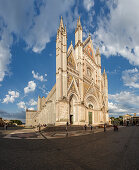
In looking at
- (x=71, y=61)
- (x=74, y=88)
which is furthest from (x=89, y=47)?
(x=74, y=88)

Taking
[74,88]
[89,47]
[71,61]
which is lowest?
[74,88]

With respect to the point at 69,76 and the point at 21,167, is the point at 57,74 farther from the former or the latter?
the point at 21,167

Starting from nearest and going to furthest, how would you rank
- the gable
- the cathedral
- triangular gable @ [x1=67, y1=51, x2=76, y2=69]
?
the cathedral → triangular gable @ [x1=67, y1=51, x2=76, y2=69] → the gable

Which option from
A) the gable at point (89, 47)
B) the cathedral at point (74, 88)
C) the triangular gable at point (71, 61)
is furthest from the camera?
the gable at point (89, 47)

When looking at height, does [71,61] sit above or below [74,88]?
Result: above

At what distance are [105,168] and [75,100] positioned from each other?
78.8ft

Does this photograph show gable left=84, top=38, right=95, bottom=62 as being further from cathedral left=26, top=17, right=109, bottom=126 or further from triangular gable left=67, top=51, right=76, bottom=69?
triangular gable left=67, top=51, right=76, bottom=69

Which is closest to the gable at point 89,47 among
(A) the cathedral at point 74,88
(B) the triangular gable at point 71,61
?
(A) the cathedral at point 74,88

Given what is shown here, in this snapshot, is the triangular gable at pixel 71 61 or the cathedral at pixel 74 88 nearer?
the cathedral at pixel 74 88

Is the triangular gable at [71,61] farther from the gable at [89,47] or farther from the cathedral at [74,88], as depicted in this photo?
the gable at [89,47]

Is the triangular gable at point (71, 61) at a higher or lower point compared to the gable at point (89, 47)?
lower

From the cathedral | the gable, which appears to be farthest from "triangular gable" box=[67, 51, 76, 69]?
the gable

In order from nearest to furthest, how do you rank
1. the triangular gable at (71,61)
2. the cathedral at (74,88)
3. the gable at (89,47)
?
the cathedral at (74,88), the triangular gable at (71,61), the gable at (89,47)

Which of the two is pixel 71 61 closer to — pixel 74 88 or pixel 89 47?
pixel 74 88
